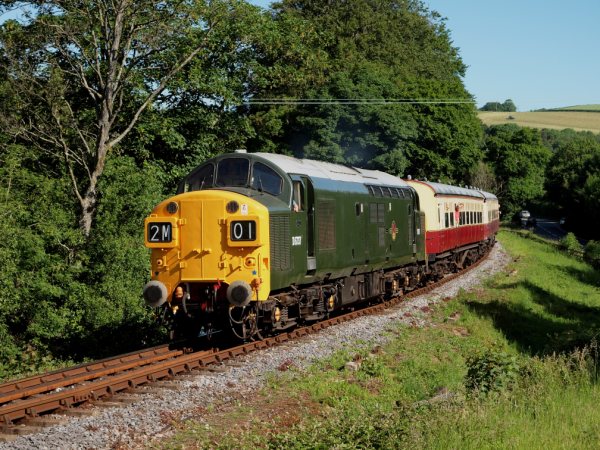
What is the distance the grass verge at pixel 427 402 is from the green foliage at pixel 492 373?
0.7 inches

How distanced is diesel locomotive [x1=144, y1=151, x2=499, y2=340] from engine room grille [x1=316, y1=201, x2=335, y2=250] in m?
0.02

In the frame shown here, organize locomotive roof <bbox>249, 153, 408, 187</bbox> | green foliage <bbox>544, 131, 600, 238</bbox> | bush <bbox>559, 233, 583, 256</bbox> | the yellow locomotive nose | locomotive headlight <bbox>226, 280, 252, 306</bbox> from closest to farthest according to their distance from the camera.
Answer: locomotive headlight <bbox>226, 280, 252, 306</bbox> → the yellow locomotive nose → locomotive roof <bbox>249, 153, 408, 187</bbox> → bush <bbox>559, 233, 583, 256</bbox> → green foliage <bbox>544, 131, 600, 238</bbox>

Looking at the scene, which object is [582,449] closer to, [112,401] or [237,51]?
[112,401]

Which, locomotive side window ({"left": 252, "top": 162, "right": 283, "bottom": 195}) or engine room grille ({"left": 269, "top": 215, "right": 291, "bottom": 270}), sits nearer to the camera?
engine room grille ({"left": 269, "top": 215, "right": 291, "bottom": 270})

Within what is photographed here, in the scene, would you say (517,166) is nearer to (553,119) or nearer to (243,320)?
(553,119)

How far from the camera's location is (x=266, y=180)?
1592 centimetres

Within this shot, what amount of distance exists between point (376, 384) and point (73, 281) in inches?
390

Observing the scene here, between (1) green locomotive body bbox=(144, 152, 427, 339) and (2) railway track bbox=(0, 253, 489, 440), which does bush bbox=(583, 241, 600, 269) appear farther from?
(2) railway track bbox=(0, 253, 489, 440)

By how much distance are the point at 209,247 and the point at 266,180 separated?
1.95 m

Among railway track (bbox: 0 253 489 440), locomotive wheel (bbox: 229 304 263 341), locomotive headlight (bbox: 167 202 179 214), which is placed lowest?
railway track (bbox: 0 253 489 440)

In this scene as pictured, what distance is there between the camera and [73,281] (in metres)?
20.6

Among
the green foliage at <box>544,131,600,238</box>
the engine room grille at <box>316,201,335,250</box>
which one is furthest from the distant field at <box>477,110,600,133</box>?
the engine room grille at <box>316,201,335,250</box>

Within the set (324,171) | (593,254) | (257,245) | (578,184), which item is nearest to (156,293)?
(257,245)

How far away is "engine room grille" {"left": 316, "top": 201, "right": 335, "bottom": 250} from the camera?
1753 cm
